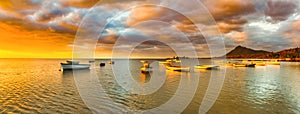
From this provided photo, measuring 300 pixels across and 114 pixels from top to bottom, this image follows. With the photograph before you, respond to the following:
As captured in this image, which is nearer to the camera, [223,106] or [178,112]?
[178,112]

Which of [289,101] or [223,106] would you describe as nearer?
[223,106]

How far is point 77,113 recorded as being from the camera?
52.8ft

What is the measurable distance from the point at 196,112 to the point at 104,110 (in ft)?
26.2

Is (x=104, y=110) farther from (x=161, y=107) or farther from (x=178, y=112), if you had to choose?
(x=178, y=112)

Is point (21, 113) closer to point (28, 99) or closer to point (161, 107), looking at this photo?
point (28, 99)

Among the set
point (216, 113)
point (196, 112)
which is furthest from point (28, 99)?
point (216, 113)

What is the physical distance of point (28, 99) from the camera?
70.5ft

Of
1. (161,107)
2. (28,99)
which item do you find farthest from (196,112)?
(28,99)

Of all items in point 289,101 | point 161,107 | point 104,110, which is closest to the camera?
point 104,110

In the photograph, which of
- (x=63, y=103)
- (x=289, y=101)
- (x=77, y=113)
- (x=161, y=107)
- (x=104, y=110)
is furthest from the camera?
(x=289, y=101)

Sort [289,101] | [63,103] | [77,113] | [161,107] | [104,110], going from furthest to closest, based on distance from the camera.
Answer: [289,101] < [63,103] < [161,107] < [104,110] < [77,113]

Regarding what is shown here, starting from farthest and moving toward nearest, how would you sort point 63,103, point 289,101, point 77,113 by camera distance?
point 289,101 < point 63,103 < point 77,113

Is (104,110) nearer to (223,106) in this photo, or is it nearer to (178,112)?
(178,112)

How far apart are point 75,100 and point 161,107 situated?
952 cm
